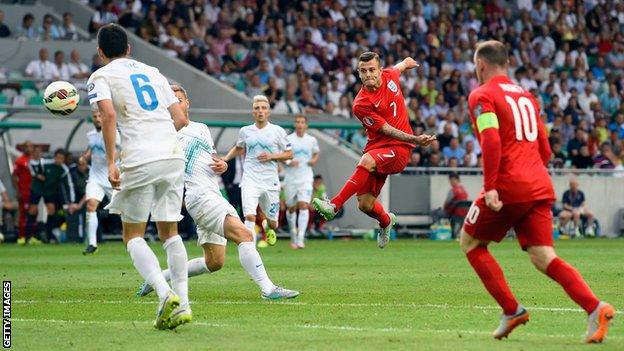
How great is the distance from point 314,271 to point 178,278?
769 centimetres

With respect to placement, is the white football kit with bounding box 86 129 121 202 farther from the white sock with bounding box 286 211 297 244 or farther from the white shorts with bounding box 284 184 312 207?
the white shorts with bounding box 284 184 312 207

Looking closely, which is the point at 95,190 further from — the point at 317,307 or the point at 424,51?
the point at 424,51

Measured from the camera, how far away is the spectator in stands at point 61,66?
32812 mm

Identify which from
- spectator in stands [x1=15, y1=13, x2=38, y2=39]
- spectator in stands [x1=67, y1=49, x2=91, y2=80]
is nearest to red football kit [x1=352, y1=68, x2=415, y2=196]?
spectator in stands [x1=67, y1=49, x2=91, y2=80]

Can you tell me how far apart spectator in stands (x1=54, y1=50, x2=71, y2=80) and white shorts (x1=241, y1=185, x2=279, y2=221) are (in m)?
11.9

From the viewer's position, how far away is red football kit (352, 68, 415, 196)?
1706 cm

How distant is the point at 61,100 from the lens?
13.7 meters

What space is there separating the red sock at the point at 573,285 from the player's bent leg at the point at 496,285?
0.36 m

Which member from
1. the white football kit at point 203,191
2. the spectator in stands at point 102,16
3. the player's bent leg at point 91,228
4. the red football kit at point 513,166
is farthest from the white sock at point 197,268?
the spectator in stands at point 102,16

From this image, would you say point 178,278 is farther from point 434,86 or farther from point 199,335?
point 434,86

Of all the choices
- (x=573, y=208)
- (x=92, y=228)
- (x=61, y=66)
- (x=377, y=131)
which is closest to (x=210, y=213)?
(x=377, y=131)

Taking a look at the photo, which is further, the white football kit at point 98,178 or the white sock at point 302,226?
the white sock at point 302,226

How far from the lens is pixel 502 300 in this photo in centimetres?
1006

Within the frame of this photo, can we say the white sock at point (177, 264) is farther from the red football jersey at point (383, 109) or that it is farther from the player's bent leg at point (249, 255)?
the red football jersey at point (383, 109)
